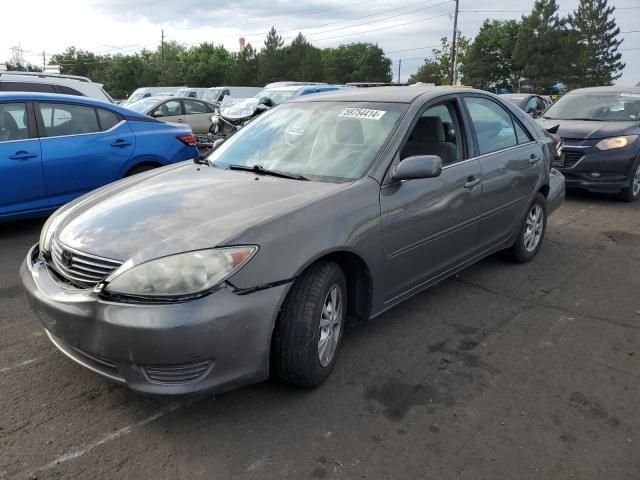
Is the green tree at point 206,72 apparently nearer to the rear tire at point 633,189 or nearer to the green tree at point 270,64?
the green tree at point 270,64

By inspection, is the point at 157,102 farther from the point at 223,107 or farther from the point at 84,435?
the point at 84,435

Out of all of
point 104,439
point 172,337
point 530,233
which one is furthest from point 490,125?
point 104,439

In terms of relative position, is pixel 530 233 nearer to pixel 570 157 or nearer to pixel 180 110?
pixel 570 157

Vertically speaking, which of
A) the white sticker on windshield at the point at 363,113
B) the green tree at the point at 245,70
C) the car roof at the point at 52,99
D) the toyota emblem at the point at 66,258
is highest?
the green tree at the point at 245,70

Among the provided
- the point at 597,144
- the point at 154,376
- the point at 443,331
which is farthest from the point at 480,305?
the point at 597,144

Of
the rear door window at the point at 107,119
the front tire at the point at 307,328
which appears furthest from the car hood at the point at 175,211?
the rear door window at the point at 107,119

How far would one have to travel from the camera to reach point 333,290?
3.04 metres

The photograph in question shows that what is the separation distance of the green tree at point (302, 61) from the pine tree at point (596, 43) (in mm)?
29623

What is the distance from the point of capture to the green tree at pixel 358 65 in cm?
8438

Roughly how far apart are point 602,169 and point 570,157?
0.46 m

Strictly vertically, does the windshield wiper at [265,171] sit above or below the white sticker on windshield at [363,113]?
below

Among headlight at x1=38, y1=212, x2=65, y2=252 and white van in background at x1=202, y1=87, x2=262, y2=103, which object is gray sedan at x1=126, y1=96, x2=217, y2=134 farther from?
headlight at x1=38, y1=212, x2=65, y2=252

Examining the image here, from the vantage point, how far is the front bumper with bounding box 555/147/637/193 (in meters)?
7.89

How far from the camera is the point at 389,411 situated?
2855 millimetres
